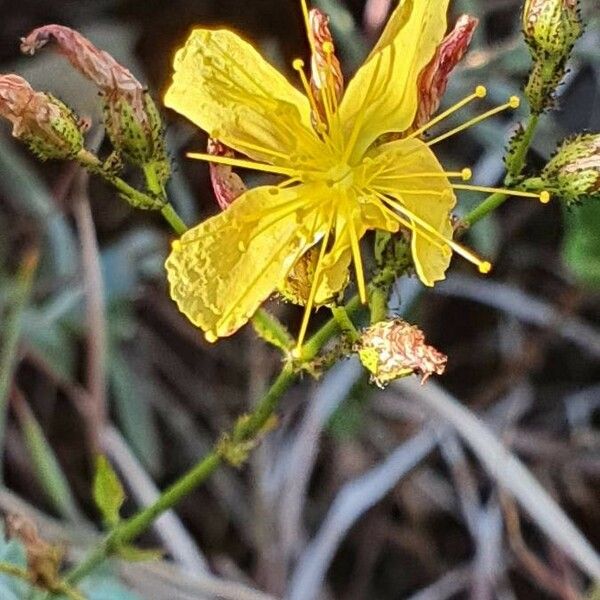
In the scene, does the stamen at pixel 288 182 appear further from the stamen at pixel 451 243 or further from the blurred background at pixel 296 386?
the blurred background at pixel 296 386

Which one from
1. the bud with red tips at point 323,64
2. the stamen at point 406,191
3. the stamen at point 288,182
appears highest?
the bud with red tips at point 323,64

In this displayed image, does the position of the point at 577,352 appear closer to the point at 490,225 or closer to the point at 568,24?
the point at 490,225

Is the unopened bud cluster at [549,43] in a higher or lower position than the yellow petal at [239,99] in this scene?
lower

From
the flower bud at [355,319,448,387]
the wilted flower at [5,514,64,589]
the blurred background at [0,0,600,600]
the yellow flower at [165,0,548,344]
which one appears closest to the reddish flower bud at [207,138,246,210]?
the yellow flower at [165,0,548,344]

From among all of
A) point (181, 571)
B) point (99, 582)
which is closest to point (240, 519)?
point (181, 571)

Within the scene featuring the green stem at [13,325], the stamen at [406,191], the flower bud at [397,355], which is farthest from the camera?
the green stem at [13,325]

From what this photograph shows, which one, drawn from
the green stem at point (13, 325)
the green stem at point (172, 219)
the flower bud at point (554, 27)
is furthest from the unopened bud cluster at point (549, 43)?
the green stem at point (13, 325)

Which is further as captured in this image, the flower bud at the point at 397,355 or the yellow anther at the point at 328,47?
the yellow anther at the point at 328,47

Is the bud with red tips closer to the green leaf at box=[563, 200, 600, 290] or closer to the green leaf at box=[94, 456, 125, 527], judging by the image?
the green leaf at box=[94, 456, 125, 527]
